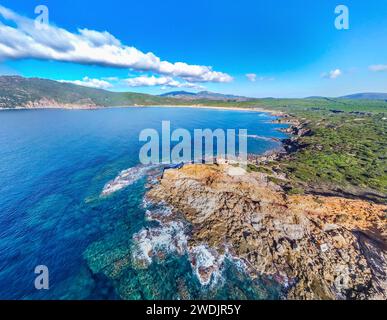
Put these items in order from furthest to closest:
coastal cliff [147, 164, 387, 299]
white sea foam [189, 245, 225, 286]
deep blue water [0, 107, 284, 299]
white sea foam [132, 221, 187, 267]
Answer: white sea foam [132, 221, 187, 267]
white sea foam [189, 245, 225, 286]
coastal cliff [147, 164, 387, 299]
deep blue water [0, 107, 284, 299]

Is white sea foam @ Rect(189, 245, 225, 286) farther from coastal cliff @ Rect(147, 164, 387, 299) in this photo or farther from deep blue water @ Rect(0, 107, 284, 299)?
deep blue water @ Rect(0, 107, 284, 299)

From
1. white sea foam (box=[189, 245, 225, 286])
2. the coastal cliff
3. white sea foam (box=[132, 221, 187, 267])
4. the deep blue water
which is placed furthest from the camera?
white sea foam (box=[132, 221, 187, 267])

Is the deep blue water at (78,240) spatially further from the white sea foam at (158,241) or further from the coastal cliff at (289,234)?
the coastal cliff at (289,234)

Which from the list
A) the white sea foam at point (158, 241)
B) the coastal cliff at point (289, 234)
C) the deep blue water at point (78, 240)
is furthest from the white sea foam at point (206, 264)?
the white sea foam at point (158, 241)

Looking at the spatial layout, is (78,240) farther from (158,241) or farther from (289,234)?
(289,234)

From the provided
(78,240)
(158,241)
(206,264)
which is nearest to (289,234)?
(206,264)

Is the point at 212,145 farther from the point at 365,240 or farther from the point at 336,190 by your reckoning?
the point at 365,240

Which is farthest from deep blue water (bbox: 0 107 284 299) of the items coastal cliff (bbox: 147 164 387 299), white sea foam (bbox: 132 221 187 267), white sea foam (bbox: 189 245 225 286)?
coastal cliff (bbox: 147 164 387 299)

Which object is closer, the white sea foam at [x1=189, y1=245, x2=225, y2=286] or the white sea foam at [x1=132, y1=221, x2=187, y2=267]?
the white sea foam at [x1=189, y1=245, x2=225, y2=286]
